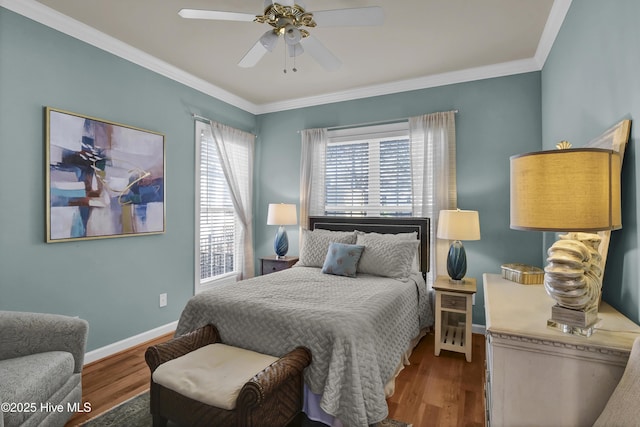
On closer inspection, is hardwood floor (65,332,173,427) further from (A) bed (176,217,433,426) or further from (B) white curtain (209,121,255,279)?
(B) white curtain (209,121,255,279)

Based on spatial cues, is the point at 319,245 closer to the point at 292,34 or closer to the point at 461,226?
the point at 461,226

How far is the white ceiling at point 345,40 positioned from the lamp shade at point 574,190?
1763 mm

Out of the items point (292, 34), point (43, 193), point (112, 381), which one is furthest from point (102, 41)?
point (112, 381)

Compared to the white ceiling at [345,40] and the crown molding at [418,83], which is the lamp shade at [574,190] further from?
the crown molding at [418,83]

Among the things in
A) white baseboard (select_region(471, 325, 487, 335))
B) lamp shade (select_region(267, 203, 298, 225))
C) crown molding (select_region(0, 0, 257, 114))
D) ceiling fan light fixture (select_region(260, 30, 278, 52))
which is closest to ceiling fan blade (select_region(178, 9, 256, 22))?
ceiling fan light fixture (select_region(260, 30, 278, 52))

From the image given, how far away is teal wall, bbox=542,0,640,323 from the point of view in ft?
4.59

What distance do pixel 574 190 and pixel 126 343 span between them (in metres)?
3.61

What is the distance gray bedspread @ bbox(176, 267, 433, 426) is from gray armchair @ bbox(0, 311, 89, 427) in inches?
26.1

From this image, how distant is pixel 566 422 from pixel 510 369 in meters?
0.26

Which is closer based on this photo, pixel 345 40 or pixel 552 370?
pixel 552 370

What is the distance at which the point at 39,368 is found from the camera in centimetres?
172

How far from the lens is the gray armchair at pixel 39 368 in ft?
5.10

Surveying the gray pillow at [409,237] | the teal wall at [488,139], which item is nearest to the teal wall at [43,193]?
the gray pillow at [409,237]

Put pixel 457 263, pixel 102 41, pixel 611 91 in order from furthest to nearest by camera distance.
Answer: pixel 457 263 < pixel 102 41 < pixel 611 91
